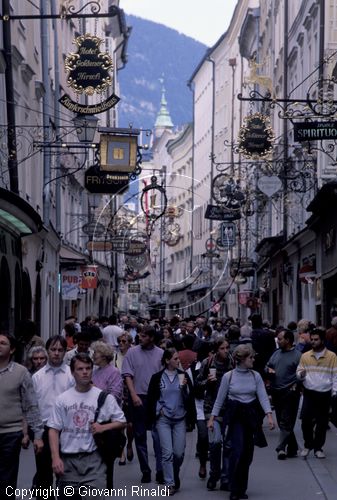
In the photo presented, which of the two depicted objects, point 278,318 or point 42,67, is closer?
point 42,67

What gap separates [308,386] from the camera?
17031 mm

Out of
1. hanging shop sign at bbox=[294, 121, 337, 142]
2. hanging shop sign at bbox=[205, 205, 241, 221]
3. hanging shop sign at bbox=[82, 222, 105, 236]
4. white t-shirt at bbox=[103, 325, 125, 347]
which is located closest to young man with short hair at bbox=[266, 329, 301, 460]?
hanging shop sign at bbox=[294, 121, 337, 142]

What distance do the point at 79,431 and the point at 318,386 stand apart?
7.69 meters

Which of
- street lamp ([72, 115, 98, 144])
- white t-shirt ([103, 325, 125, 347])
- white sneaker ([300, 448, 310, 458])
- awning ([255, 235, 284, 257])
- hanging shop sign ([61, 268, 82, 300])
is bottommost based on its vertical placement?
white sneaker ([300, 448, 310, 458])

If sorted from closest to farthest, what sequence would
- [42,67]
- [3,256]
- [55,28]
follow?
[3,256], [42,67], [55,28]

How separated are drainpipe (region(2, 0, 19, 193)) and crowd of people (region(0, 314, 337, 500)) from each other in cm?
679

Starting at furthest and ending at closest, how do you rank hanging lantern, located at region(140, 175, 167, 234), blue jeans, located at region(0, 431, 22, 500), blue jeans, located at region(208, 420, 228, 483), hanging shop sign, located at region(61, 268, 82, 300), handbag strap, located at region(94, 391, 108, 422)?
hanging shop sign, located at region(61, 268, 82, 300)
hanging lantern, located at region(140, 175, 167, 234)
blue jeans, located at region(208, 420, 228, 483)
blue jeans, located at region(0, 431, 22, 500)
handbag strap, located at region(94, 391, 108, 422)

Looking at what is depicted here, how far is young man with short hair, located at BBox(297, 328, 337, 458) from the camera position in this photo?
55.5 feet

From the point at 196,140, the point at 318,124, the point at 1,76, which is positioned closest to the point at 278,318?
the point at 1,76

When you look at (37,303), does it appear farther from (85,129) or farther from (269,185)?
(85,129)

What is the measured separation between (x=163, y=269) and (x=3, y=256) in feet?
300

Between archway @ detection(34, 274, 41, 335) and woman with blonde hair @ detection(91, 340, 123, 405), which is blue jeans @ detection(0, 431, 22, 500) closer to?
woman with blonde hair @ detection(91, 340, 123, 405)

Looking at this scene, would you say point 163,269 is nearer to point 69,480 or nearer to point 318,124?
point 318,124

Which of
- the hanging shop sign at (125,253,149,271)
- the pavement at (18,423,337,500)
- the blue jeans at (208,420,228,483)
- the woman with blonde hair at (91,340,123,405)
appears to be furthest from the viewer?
the hanging shop sign at (125,253,149,271)
